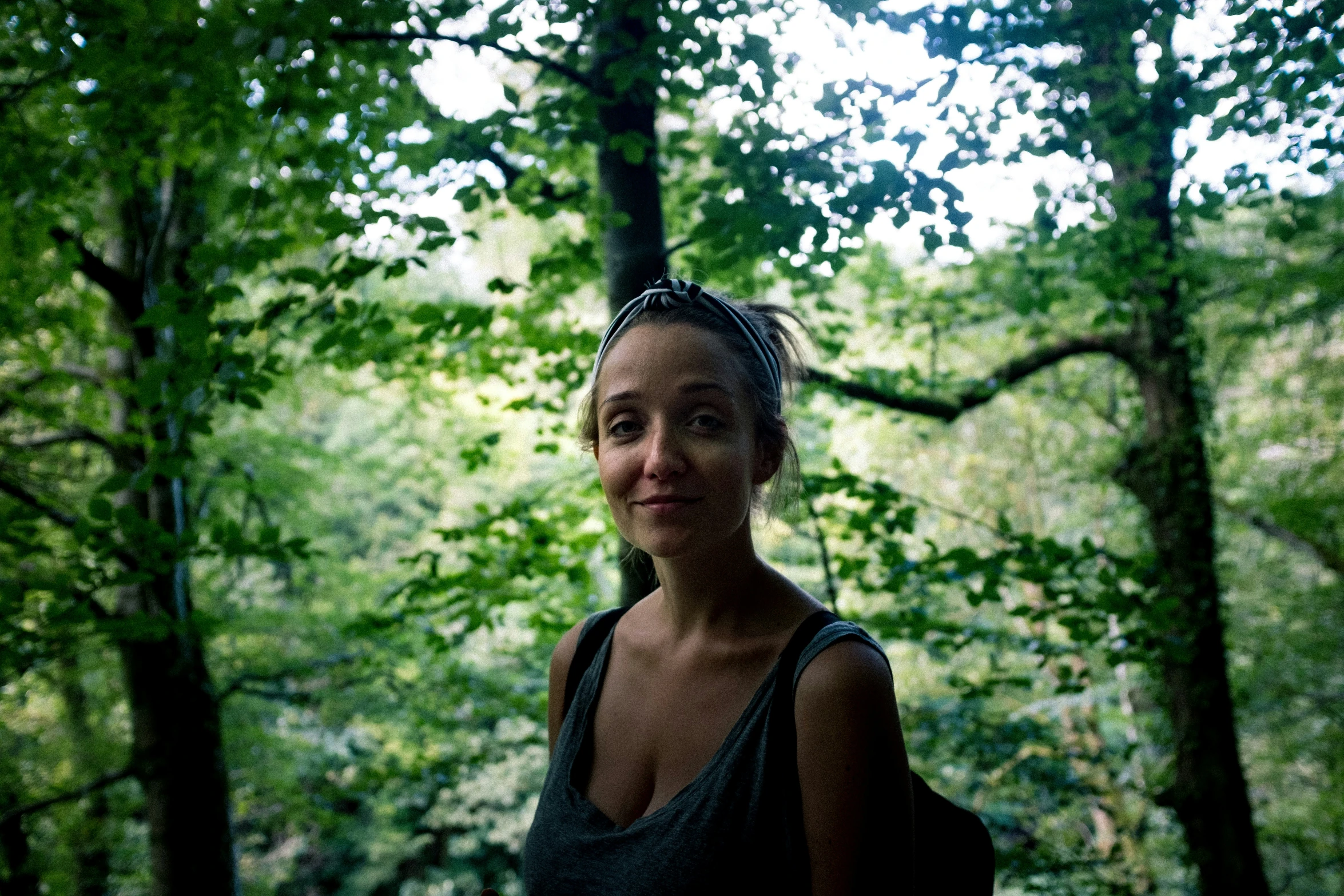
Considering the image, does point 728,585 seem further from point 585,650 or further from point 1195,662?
point 1195,662

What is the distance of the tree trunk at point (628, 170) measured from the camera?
2.70 m

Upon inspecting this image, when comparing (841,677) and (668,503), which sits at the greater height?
(668,503)

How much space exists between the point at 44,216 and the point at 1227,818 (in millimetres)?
6993

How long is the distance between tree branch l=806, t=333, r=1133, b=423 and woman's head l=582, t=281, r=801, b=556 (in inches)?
81.2

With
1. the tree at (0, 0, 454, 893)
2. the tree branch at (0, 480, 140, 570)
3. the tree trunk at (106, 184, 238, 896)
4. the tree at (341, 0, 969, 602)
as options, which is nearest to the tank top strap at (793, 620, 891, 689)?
the tree at (341, 0, 969, 602)

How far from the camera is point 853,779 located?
103 cm

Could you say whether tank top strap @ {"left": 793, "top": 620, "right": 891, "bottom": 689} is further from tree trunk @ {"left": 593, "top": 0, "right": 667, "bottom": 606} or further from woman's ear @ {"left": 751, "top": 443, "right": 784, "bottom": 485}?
tree trunk @ {"left": 593, "top": 0, "right": 667, "bottom": 606}

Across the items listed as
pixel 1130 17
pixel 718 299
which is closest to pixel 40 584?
pixel 718 299

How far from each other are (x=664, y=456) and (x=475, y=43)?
2.07m

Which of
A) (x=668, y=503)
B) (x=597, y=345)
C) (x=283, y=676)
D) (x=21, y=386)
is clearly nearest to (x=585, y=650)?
(x=668, y=503)

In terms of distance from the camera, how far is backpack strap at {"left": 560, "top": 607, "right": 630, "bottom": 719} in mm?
1553

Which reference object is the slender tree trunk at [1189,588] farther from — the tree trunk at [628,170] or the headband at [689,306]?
the headband at [689,306]

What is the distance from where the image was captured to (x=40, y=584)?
8.94 ft

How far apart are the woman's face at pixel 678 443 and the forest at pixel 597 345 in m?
1.25
